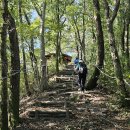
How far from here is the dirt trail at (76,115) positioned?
41.3 ft

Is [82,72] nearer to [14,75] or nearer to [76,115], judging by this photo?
[76,115]

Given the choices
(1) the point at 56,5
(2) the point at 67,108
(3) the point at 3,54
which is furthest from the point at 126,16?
(3) the point at 3,54

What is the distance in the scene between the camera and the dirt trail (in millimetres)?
12594

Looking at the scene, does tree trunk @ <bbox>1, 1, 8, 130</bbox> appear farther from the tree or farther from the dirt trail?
the tree

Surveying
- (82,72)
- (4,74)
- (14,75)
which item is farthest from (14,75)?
(82,72)

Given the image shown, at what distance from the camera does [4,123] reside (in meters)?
12.5

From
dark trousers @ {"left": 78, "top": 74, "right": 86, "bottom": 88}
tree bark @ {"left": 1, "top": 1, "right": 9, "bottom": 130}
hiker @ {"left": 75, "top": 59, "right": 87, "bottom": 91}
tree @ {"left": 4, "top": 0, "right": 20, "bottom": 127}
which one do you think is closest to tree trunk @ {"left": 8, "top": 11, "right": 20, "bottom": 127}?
tree @ {"left": 4, "top": 0, "right": 20, "bottom": 127}

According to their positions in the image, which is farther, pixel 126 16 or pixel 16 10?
pixel 126 16

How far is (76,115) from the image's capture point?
13.8 m

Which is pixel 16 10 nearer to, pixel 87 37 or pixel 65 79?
pixel 65 79

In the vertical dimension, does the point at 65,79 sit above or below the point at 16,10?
below

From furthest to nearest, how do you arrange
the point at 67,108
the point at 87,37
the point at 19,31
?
the point at 87,37, the point at 19,31, the point at 67,108

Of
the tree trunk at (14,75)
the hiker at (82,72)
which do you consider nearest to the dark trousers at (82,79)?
the hiker at (82,72)

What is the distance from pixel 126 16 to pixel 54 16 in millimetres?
7282
